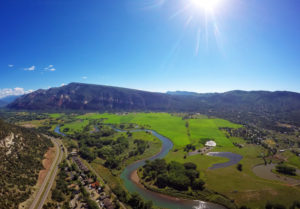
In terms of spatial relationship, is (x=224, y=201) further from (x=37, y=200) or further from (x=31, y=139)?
(x=31, y=139)

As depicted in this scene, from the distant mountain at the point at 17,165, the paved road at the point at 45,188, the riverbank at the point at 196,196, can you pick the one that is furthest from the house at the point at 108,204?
the distant mountain at the point at 17,165

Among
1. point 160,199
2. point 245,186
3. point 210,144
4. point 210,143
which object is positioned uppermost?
point 210,143

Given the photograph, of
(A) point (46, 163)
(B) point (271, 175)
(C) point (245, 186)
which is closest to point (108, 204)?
(A) point (46, 163)

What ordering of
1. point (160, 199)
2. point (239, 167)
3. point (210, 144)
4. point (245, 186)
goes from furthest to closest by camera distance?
1. point (210, 144)
2. point (239, 167)
3. point (245, 186)
4. point (160, 199)

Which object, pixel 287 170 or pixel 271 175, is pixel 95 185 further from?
pixel 287 170

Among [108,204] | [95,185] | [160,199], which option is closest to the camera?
[108,204]

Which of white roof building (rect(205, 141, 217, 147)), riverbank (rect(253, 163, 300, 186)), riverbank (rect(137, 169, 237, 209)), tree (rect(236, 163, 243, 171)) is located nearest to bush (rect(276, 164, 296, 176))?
riverbank (rect(253, 163, 300, 186))

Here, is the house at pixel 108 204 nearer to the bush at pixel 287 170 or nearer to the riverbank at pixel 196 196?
the riverbank at pixel 196 196

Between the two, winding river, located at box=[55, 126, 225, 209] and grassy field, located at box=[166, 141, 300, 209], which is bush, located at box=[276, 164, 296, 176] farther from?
winding river, located at box=[55, 126, 225, 209]
